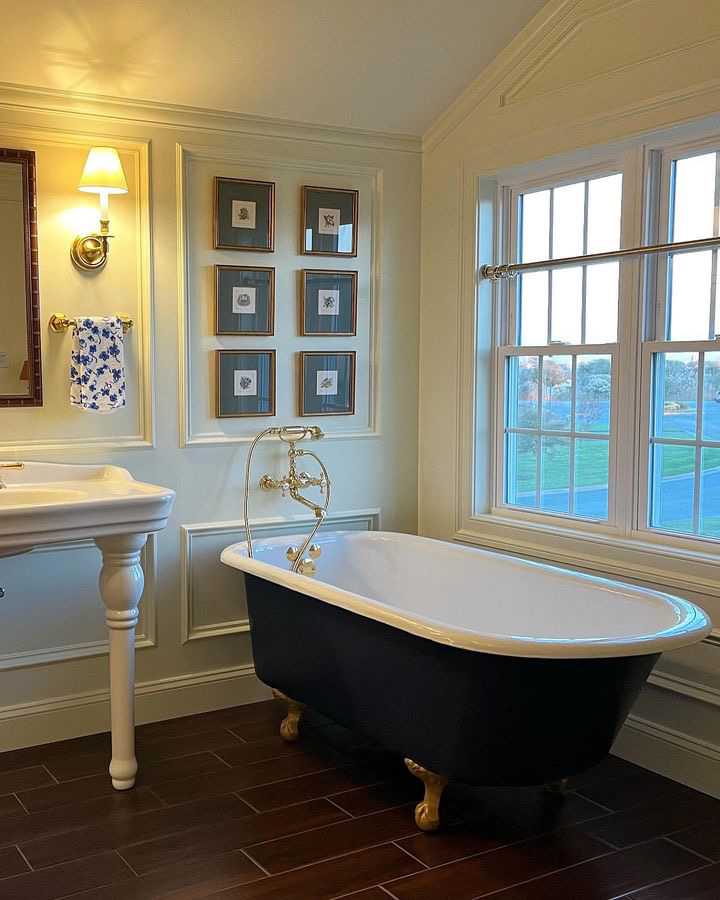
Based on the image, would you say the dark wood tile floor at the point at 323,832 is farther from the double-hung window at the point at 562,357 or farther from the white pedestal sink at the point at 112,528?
the double-hung window at the point at 562,357

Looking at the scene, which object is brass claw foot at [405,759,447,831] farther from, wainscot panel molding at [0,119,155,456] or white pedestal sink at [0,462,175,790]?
wainscot panel molding at [0,119,155,456]

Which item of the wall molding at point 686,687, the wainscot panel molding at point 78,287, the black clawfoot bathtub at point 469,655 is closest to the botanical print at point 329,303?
the wainscot panel molding at point 78,287

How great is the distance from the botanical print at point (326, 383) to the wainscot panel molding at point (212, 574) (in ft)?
1.69

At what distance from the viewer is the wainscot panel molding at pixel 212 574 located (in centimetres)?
356

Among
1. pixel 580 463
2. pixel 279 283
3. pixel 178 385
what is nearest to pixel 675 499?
pixel 580 463

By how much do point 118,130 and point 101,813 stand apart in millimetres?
2232

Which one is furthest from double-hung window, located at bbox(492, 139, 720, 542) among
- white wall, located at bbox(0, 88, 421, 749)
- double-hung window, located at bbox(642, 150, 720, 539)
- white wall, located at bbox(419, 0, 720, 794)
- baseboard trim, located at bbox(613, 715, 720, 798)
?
baseboard trim, located at bbox(613, 715, 720, 798)

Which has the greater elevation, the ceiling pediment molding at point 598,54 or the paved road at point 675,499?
the ceiling pediment molding at point 598,54

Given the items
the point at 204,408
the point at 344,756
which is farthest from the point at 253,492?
the point at 344,756

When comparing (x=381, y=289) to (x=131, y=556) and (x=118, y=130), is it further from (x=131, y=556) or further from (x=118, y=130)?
(x=131, y=556)

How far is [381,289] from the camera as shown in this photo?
154 inches

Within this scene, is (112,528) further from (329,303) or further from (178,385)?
(329,303)

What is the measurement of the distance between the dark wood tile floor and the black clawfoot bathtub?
179mm

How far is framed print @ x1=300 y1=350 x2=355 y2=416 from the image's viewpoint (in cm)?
377
